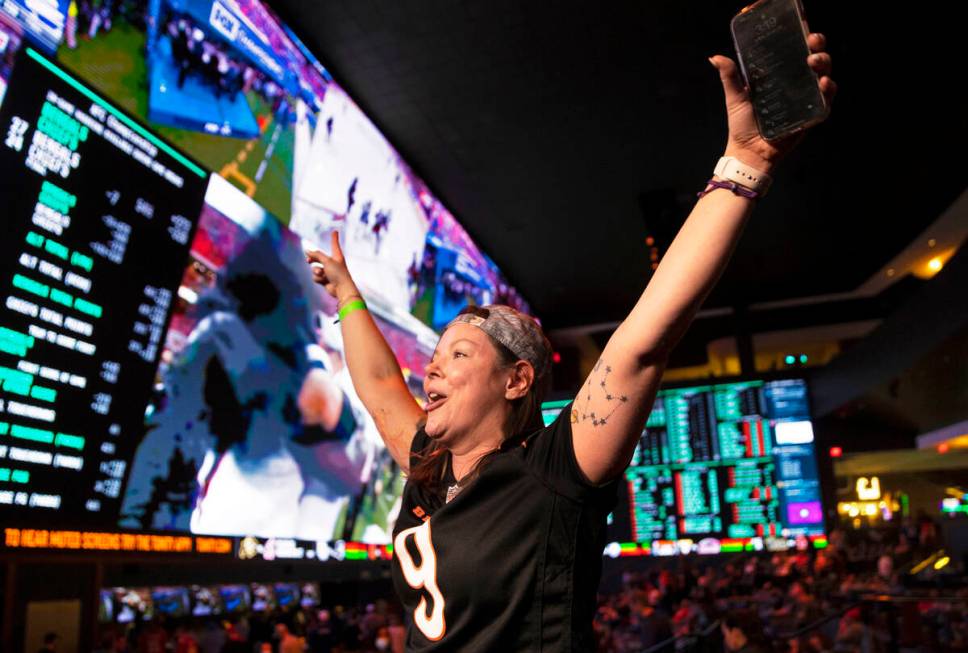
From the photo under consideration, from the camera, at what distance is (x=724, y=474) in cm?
1014

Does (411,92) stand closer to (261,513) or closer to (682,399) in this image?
(261,513)

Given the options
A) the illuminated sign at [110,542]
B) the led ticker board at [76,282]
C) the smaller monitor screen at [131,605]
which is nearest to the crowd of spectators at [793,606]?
the illuminated sign at [110,542]

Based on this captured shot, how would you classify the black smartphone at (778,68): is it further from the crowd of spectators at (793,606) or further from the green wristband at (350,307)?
the crowd of spectators at (793,606)

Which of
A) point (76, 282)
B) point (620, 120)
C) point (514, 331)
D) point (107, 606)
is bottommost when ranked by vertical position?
point (107, 606)

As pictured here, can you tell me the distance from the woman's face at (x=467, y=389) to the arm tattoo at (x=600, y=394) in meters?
0.22

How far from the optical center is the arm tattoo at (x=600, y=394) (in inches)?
40.2

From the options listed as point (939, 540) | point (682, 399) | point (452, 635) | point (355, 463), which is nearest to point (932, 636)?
point (355, 463)

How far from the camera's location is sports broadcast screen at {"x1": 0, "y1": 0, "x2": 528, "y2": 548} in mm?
3209

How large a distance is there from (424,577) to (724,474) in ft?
31.6

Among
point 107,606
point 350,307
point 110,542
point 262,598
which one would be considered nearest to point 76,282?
point 110,542

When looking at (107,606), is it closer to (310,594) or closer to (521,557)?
(310,594)

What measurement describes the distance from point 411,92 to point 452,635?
234 inches

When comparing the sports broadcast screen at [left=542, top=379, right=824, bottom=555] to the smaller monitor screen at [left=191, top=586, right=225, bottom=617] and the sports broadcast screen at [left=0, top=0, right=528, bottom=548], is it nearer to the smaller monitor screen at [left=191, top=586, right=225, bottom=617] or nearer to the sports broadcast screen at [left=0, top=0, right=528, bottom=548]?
the sports broadcast screen at [left=0, top=0, right=528, bottom=548]

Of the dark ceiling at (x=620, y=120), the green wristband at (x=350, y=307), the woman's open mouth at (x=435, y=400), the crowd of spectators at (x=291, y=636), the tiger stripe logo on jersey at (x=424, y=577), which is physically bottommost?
the crowd of spectators at (x=291, y=636)
